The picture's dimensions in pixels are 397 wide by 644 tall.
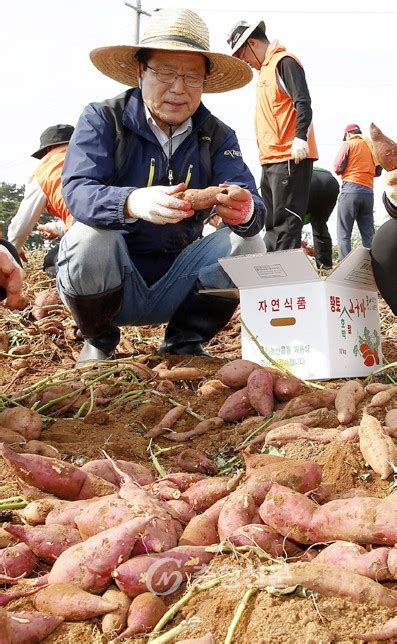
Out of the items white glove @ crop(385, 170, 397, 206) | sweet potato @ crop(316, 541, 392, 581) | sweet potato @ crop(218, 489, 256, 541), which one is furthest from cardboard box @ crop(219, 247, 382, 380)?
sweet potato @ crop(316, 541, 392, 581)

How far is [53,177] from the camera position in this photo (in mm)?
4211

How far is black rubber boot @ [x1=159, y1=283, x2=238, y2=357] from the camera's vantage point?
10.8 feet

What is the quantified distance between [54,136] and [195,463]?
115 inches

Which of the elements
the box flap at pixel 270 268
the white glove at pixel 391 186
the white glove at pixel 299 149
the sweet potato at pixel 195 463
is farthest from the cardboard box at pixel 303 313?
the white glove at pixel 299 149

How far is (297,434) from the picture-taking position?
75.3 inches

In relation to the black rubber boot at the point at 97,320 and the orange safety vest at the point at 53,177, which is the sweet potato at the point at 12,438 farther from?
the orange safety vest at the point at 53,177

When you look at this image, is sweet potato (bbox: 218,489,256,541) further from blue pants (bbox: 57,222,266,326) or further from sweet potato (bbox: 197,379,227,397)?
blue pants (bbox: 57,222,266,326)

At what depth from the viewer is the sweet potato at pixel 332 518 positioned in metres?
1.28

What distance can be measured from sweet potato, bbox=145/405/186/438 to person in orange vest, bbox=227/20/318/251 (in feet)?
8.52

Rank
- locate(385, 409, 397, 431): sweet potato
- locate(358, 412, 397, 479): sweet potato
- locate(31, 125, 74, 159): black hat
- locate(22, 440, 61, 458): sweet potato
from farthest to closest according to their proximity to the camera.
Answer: locate(31, 125, 74, 159): black hat, locate(22, 440, 61, 458): sweet potato, locate(385, 409, 397, 431): sweet potato, locate(358, 412, 397, 479): sweet potato

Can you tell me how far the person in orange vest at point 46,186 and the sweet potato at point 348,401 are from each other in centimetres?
225

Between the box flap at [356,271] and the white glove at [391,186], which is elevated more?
the white glove at [391,186]

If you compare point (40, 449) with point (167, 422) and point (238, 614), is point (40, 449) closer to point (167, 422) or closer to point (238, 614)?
point (167, 422)

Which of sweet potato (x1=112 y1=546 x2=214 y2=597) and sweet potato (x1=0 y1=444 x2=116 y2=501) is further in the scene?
sweet potato (x1=0 y1=444 x2=116 y2=501)
